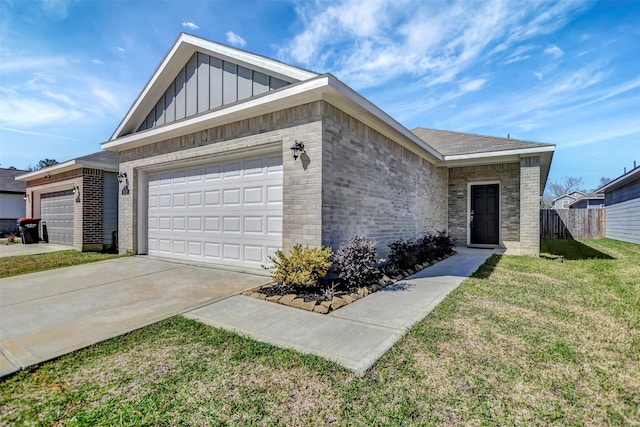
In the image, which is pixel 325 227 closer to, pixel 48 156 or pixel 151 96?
pixel 151 96

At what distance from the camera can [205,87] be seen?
712 cm

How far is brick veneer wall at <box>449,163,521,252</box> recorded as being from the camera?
1032 cm

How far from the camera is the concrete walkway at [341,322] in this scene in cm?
287

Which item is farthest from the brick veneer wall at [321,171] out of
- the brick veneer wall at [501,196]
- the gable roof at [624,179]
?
the gable roof at [624,179]

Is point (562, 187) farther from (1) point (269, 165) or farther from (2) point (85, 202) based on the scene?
(2) point (85, 202)

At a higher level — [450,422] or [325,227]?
[325,227]

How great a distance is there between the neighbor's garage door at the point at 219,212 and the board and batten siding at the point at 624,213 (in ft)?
48.2

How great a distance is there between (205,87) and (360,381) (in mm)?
7141

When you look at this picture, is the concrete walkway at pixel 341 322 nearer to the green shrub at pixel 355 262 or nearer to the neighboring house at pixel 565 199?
the green shrub at pixel 355 262

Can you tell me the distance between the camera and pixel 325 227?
5234 millimetres

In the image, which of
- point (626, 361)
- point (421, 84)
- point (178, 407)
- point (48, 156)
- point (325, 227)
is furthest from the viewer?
point (48, 156)

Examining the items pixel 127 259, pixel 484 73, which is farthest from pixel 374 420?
pixel 484 73

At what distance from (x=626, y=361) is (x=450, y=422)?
2.06 m

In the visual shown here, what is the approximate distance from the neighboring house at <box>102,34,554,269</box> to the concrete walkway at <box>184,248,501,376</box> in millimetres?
1464
